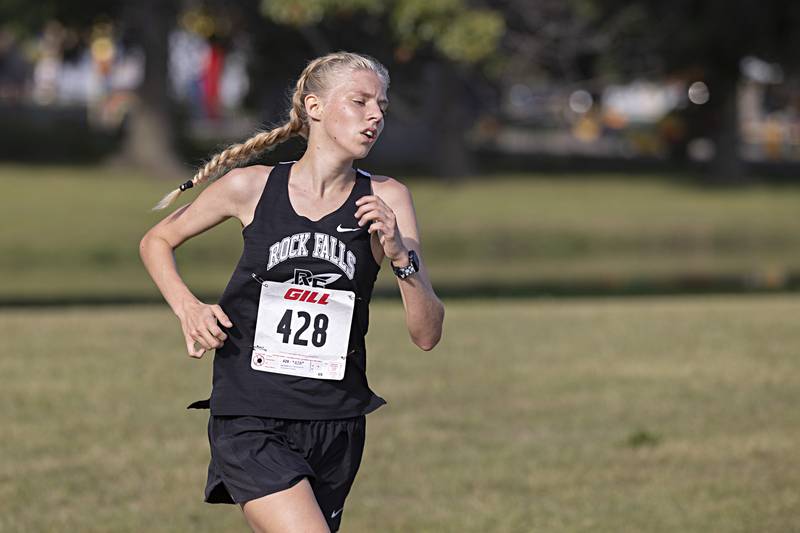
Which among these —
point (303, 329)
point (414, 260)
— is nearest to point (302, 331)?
point (303, 329)

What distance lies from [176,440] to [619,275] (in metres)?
14.6

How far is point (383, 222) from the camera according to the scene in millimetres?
4543

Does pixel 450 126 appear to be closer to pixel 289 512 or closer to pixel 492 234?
pixel 492 234

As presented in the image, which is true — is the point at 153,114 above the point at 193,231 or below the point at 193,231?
below

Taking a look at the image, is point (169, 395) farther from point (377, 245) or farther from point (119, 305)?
point (119, 305)

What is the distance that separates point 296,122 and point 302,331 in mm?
730

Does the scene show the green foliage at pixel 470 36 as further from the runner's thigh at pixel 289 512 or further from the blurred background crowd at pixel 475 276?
the runner's thigh at pixel 289 512

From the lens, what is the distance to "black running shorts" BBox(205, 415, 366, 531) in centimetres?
468

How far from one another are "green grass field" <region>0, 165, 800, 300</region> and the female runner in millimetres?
13919

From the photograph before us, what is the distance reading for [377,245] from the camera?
4.89 m

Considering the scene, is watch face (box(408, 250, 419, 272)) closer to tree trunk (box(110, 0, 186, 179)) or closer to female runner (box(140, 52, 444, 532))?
female runner (box(140, 52, 444, 532))

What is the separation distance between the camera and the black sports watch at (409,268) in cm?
468

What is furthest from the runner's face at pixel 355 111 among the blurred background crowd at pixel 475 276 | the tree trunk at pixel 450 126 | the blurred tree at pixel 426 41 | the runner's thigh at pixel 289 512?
the tree trunk at pixel 450 126

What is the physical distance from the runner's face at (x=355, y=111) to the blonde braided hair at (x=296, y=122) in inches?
1.7
